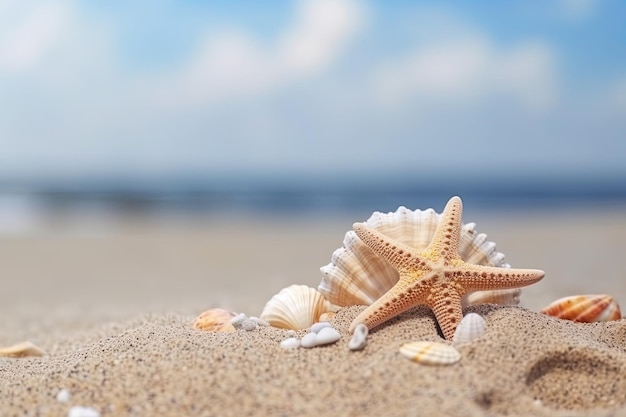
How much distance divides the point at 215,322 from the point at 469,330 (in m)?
1.56

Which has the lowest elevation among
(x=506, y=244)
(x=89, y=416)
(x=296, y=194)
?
(x=89, y=416)

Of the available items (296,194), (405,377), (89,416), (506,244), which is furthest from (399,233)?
(296,194)

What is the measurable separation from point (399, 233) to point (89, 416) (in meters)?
1.83

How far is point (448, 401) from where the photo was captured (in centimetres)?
235

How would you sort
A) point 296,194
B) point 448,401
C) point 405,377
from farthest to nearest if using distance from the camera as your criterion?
point 296,194, point 405,377, point 448,401

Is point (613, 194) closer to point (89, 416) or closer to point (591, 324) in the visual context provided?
point (591, 324)

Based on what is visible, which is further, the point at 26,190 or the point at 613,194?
the point at 613,194

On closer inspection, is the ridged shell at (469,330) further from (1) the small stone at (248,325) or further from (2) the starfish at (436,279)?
(1) the small stone at (248,325)

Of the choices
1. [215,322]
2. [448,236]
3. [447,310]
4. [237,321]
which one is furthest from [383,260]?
[215,322]

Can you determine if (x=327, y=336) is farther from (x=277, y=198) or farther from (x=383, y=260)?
(x=277, y=198)

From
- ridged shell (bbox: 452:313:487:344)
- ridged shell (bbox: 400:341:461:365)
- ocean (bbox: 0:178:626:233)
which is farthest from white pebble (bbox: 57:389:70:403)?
ocean (bbox: 0:178:626:233)

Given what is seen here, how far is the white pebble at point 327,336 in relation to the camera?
9.55 feet

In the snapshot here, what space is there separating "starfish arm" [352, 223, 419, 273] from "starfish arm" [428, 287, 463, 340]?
22 cm

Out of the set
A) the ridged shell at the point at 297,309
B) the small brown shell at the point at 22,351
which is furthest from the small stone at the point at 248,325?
the small brown shell at the point at 22,351
